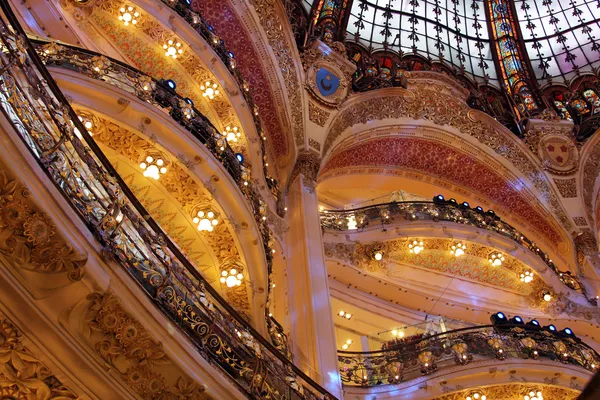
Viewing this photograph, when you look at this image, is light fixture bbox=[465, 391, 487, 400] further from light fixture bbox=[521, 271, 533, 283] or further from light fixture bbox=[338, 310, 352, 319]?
light fixture bbox=[521, 271, 533, 283]

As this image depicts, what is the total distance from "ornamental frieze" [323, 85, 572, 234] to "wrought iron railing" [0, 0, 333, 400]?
940cm

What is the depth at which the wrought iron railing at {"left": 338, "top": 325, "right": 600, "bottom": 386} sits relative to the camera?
29.0ft

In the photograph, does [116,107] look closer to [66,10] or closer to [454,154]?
[66,10]

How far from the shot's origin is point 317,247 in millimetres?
9258

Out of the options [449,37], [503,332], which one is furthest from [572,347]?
[449,37]

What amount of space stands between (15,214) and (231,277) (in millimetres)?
3972

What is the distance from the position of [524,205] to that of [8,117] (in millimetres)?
13954

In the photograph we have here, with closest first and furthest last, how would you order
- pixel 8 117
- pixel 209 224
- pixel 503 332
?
1. pixel 8 117
2. pixel 209 224
3. pixel 503 332

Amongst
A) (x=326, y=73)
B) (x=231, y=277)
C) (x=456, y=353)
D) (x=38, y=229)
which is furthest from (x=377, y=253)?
(x=38, y=229)

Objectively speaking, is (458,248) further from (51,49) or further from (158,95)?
(51,49)

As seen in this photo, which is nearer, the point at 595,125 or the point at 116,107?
the point at 116,107

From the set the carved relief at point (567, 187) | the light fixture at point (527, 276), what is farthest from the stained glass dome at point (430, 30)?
the light fixture at point (527, 276)

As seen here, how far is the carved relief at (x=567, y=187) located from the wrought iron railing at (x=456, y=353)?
6003 mm

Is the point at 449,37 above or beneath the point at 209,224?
above
